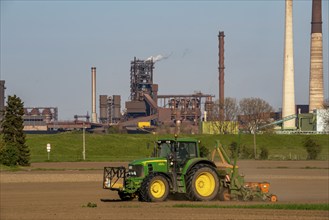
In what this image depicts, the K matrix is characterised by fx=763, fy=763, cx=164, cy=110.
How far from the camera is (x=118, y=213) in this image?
2505cm

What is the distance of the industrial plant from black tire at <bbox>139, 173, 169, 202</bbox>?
10483 centimetres

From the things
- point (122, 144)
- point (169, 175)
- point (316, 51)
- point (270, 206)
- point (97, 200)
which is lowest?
point (97, 200)

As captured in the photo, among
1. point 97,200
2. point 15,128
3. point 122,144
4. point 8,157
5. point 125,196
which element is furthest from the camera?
point 122,144

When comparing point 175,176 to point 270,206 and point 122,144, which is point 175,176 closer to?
point 270,206

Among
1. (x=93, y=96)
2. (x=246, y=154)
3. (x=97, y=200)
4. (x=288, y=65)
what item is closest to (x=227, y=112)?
(x=288, y=65)

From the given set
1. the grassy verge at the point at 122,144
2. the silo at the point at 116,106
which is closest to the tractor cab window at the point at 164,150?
the grassy verge at the point at 122,144

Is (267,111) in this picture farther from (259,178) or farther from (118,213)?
(118,213)

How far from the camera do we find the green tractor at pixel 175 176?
93.3ft

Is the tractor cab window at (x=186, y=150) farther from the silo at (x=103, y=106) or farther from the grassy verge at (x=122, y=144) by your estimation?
the silo at (x=103, y=106)

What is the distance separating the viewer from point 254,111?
151 meters

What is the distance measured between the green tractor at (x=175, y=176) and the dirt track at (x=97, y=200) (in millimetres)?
502

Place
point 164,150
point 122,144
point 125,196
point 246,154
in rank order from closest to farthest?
1. point 164,150
2. point 125,196
3. point 246,154
4. point 122,144

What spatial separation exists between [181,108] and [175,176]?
15612 centimetres

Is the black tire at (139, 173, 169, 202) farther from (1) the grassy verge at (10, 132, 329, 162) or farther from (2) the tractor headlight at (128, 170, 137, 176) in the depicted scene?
(1) the grassy verge at (10, 132, 329, 162)
